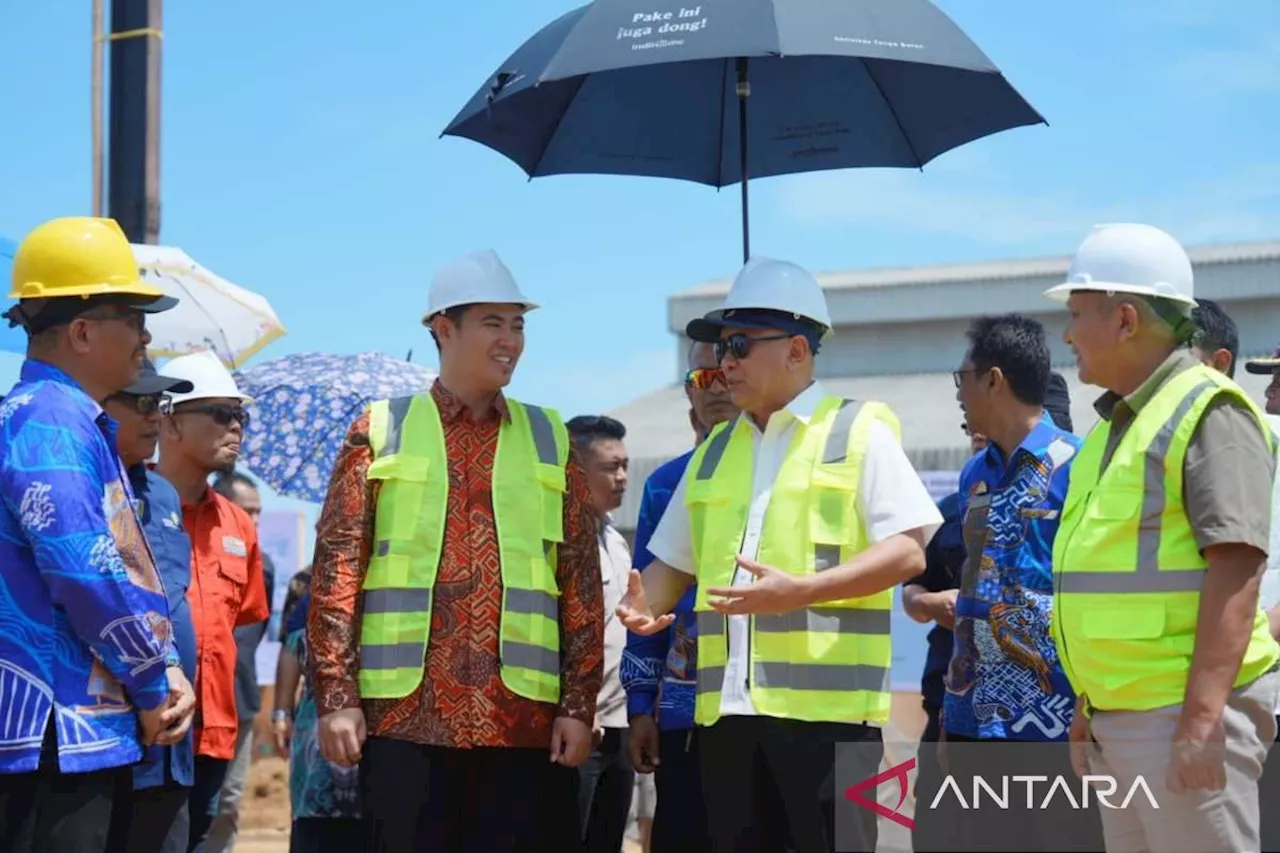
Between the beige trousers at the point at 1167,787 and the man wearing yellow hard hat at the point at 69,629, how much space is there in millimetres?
2561

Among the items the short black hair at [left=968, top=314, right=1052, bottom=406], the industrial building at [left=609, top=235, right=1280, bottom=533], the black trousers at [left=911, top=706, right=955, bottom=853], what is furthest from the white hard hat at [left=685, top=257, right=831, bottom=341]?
the industrial building at [left=609, top=235, right=1280, bottom=533]

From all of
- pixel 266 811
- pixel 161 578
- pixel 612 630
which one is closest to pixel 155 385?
pixel 161 578

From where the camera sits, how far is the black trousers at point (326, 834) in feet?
22.4

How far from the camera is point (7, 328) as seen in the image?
642cm

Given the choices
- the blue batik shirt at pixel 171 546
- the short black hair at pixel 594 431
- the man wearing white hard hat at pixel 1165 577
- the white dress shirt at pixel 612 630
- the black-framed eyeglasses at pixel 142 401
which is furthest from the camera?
the short black hair at pixel 594 431

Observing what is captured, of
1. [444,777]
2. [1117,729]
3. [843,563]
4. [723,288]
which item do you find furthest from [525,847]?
[723,288]

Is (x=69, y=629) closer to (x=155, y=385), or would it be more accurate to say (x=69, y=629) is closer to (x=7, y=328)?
(x=155, y=385)

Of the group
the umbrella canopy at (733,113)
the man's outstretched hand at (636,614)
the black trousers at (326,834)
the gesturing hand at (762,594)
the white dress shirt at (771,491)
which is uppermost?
the umbrella canopy at (733,113)

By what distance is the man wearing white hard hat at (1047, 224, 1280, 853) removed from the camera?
13.0 ft

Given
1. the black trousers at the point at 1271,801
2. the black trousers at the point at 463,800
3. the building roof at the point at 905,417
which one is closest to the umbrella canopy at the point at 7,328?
the black trousers at the point at 463,800

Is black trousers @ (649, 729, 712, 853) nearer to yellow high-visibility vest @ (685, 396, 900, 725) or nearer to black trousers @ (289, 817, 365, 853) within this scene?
yellow high-visibility vest @ (685, 396, 900, 725)

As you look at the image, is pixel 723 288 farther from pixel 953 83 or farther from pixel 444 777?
pixel 444 777

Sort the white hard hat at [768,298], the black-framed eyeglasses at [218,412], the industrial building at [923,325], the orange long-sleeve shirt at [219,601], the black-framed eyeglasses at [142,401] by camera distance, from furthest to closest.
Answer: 1. the industrial building at [923,325]
2. the black-framed eyeglasses at [218,412]
3. the orange long-sleeve shirt at [219,601]
4. the black-framed eyeglasses at [142,401]
5. the white hard hat at [768,298]

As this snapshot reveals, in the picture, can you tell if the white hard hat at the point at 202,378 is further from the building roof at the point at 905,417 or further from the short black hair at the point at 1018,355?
the building roof at the point at 905,417
